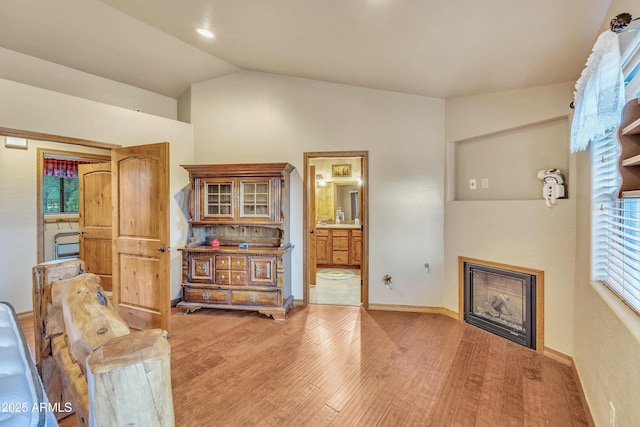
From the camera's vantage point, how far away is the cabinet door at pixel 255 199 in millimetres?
3648

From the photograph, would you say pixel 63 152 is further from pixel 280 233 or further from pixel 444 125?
pixel 444 125

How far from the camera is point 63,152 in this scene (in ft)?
12.4

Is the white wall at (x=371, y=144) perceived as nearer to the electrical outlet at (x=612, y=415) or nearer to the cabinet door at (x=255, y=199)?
the cabinet door at (x=255, y=199)

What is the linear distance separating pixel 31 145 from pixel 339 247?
15.9ft

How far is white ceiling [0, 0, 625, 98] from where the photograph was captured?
6.28 ft

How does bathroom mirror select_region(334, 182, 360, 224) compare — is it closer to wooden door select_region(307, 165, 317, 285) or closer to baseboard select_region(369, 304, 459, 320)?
wooden door select_region(307, 165, 317, 285)

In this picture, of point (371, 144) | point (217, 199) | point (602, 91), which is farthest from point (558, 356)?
point (217, 199)

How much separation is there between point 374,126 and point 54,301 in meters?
3.39

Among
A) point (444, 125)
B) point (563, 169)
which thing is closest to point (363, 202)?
point (444, 125)

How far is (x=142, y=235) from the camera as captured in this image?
306cm

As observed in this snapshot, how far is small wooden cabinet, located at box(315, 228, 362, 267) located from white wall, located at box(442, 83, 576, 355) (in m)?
2.58

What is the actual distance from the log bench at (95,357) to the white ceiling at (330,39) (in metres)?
2.26

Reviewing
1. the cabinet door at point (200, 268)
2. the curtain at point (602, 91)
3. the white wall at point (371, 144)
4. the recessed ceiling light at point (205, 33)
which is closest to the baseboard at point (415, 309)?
the white wall at point (371, 144)

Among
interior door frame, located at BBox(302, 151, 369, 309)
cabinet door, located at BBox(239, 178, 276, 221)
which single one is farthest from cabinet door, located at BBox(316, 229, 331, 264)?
cabinet door, located at BBox(239, 178, 276, 221)
